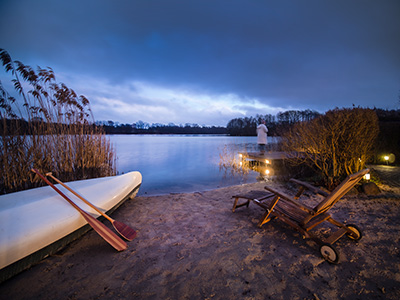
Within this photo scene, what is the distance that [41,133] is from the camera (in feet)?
13.5

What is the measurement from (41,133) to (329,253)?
568cm

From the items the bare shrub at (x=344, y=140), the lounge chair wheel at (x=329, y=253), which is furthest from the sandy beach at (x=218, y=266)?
the bare shrub at (x=344, y=140)

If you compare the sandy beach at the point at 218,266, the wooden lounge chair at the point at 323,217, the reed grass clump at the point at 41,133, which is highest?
the reed grass clump at the point at 41,133

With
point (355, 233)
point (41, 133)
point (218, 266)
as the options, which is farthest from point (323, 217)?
point (41, 133)

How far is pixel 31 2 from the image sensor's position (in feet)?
24.2

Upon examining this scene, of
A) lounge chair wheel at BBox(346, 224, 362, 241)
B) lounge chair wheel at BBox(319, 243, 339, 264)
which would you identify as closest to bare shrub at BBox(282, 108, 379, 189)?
lounge chair wheel at BBox(346, 224, 362, 241)

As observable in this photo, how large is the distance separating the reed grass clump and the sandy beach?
2575mm

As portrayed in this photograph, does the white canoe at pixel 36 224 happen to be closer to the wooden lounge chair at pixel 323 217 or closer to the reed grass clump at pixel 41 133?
the reed grass clump at pixel 41 133

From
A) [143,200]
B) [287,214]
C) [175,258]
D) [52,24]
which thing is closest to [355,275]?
[287,214]

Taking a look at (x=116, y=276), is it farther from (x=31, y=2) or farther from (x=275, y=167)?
(x=31, y=2)

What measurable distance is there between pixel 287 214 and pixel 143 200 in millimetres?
3023

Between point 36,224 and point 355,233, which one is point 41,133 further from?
point 355,233

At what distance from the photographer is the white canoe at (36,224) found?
1.62m

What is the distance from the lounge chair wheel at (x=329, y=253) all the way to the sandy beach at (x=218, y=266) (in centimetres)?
6
